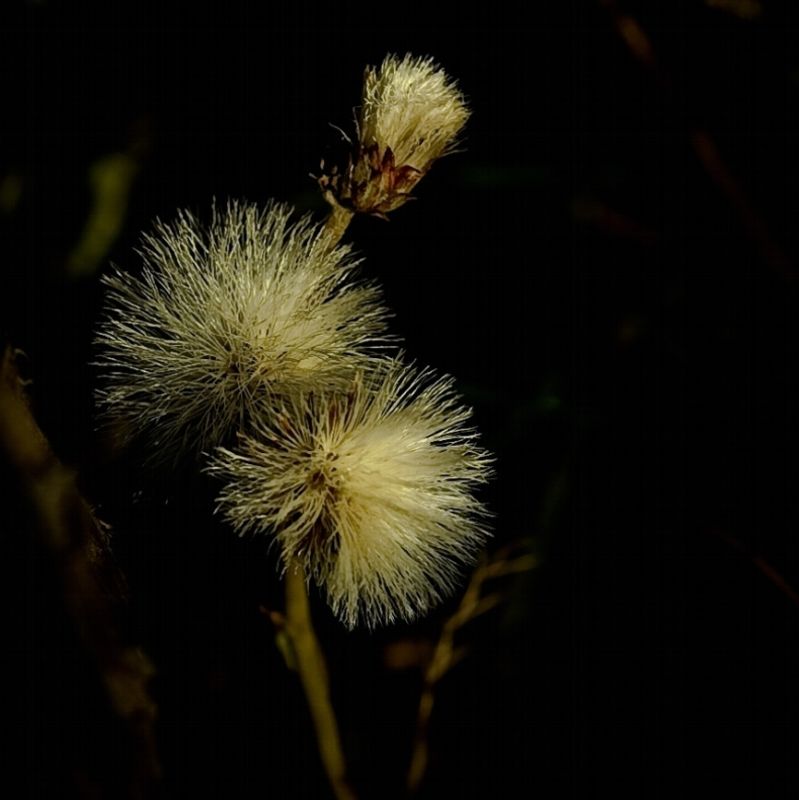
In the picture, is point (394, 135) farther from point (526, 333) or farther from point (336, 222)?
point (526, 333)

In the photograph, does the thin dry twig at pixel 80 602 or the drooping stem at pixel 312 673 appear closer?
the thin dry twig at pixel 80 602

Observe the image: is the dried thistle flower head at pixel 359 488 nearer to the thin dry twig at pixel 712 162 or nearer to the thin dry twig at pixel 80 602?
the thin dry twig at pixel 80 602

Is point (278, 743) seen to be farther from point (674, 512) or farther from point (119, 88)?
point (119, 88)

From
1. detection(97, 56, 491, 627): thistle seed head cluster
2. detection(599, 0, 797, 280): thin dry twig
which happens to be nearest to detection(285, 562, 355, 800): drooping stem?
detection(97, 56, 491, 627): thistle seed head cluster

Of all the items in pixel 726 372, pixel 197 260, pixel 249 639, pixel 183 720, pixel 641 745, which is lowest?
pixel 183 720

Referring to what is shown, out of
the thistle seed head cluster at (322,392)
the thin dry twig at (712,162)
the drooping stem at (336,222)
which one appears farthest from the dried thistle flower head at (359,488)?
the thin dry twig at (712,162)

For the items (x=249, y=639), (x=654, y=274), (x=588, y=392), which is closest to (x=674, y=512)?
(x=588, y=392)

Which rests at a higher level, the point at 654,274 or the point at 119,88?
the point at 654,274

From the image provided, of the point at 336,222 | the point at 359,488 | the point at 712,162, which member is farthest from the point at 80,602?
the point at 712,162
